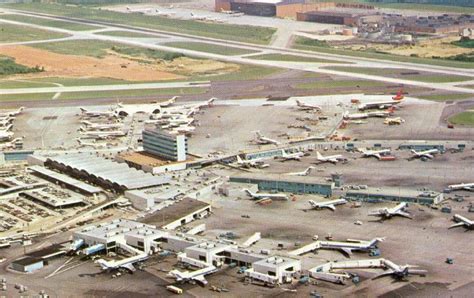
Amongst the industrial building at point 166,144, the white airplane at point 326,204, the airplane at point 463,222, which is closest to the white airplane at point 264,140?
the industrial building at point 166,144

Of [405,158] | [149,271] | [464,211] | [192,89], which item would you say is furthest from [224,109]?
[149,271]

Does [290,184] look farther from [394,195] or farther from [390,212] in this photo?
[390,212]

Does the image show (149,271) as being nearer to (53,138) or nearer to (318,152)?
(318,152)

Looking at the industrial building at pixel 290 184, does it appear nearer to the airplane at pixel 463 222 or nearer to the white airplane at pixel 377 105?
the airplane at pixel 463 222

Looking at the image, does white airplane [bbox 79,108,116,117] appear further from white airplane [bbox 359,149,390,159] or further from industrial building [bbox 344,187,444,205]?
industrial building [bbox 344,187,444,205]

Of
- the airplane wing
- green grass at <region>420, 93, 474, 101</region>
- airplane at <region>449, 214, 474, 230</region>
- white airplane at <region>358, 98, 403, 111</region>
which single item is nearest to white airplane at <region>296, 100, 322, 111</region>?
white airplane at <region>358, 98, 403, 111</region>

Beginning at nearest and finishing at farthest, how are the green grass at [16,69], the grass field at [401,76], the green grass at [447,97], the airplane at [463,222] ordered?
the airplane at [463,222] → the green grass at [447,97] → the grass field at [401,76] → the green grass at [16,69]

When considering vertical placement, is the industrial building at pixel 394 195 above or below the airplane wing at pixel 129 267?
above
